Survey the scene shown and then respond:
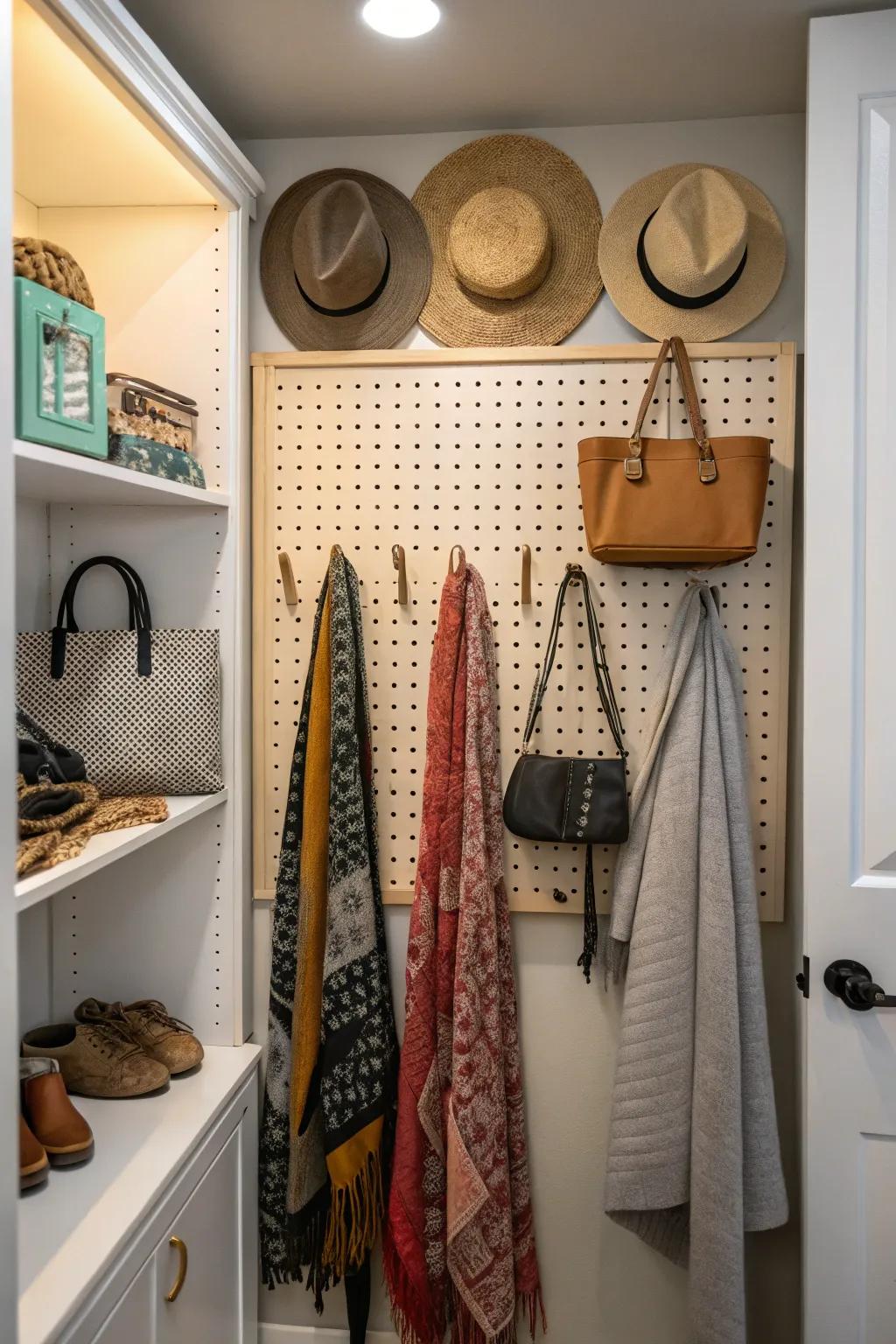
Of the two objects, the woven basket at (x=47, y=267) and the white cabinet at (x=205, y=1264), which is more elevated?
the woven basket at (x=47, y=267)

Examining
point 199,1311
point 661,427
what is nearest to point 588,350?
point 661,427

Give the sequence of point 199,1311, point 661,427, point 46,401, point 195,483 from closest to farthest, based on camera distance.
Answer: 1. point 46,401
2. point 199,1311
3. point 195,483
4. point 661,427

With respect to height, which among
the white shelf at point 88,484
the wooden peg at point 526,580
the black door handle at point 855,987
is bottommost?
the black door handle at point 855,987

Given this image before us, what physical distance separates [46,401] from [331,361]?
0.69 metres

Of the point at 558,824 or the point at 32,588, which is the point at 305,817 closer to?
the point at 558,824

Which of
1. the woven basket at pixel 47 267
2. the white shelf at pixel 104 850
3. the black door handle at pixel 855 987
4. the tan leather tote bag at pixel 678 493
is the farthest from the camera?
the tan leather tote bag at pixel 678 493

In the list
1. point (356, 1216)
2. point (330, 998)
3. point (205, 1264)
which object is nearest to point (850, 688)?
point (330, 998)

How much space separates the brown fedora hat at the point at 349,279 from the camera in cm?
168

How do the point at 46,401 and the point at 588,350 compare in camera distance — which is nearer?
the point at 46,401

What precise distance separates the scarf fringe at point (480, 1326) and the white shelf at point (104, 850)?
94cm

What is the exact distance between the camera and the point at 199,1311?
142cm

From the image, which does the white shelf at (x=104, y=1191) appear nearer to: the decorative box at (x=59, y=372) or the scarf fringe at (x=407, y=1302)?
the scarf fringe at (x=407, y=1302)

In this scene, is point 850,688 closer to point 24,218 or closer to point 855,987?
point 855,987

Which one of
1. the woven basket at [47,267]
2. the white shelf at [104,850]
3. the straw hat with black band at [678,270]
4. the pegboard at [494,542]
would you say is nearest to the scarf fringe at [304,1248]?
the pegboard at [494,542]
